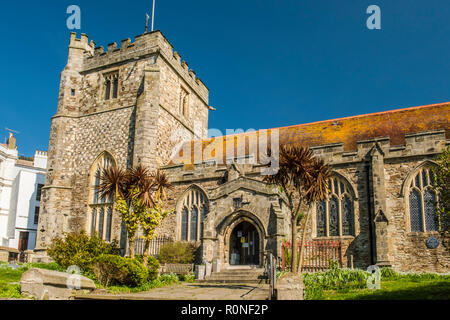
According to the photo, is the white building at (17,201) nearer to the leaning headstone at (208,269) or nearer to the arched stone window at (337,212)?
the leaning headstone at (208,269)

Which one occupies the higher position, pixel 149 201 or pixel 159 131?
pixel 159 131

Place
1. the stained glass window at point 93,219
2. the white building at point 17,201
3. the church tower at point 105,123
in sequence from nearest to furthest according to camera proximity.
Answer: the church tower at point 105,123 < the stained glass window at point 93,219 < the white building at point 17,201

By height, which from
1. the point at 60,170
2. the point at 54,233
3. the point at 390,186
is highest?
the point at 60,170

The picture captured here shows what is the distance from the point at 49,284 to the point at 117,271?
3.29 metres

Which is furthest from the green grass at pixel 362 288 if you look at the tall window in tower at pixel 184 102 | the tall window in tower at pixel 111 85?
the tall window in tower at pixel 111 85

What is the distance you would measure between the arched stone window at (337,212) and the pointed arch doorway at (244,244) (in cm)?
319

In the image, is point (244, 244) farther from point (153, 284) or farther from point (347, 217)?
point (153, 284)

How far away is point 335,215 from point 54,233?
55.2ft

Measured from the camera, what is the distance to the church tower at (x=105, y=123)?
86.8ft

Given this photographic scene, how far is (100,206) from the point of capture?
1055 inches

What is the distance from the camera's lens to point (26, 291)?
11789mm

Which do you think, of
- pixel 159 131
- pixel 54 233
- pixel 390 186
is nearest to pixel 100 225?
pixel 54 233
